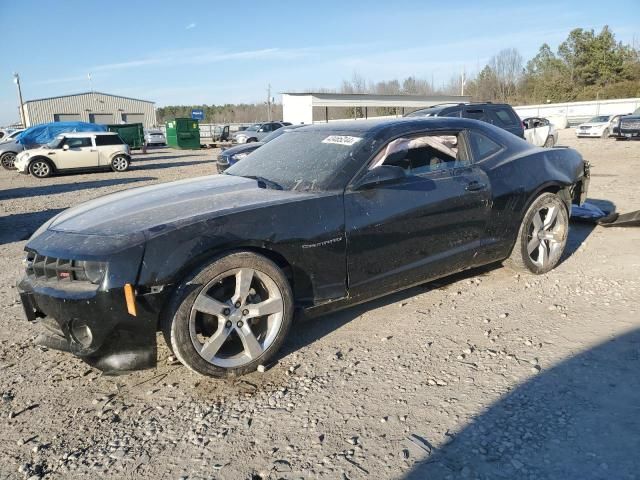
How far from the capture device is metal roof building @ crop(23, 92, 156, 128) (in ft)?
186

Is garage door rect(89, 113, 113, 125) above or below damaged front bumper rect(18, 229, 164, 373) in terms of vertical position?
above

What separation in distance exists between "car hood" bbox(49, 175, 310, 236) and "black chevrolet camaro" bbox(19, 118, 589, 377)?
0.01 m

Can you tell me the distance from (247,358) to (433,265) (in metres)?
1.64

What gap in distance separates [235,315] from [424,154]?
2.11 meters

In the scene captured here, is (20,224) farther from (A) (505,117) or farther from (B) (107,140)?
(B) (107,140)

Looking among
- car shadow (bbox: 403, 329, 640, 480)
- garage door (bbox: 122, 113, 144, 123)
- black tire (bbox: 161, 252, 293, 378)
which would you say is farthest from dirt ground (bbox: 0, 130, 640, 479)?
garage door (bbox: 122, 113, 144, 123)

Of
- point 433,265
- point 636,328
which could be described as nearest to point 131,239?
point 433,265

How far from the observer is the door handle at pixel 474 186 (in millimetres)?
3989

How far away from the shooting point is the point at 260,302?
3080 millimetres

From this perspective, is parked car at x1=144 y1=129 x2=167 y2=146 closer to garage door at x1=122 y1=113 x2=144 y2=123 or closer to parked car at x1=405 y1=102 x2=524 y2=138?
garage door at x1=122 y1=113 x2=144 y2=123

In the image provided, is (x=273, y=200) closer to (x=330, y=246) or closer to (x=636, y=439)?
(x=330, y=246)

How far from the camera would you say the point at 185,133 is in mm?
33250

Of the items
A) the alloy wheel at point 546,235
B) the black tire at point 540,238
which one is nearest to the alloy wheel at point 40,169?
the black tire at point 540,238

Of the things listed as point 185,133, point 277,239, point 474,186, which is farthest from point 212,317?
point 185,133
